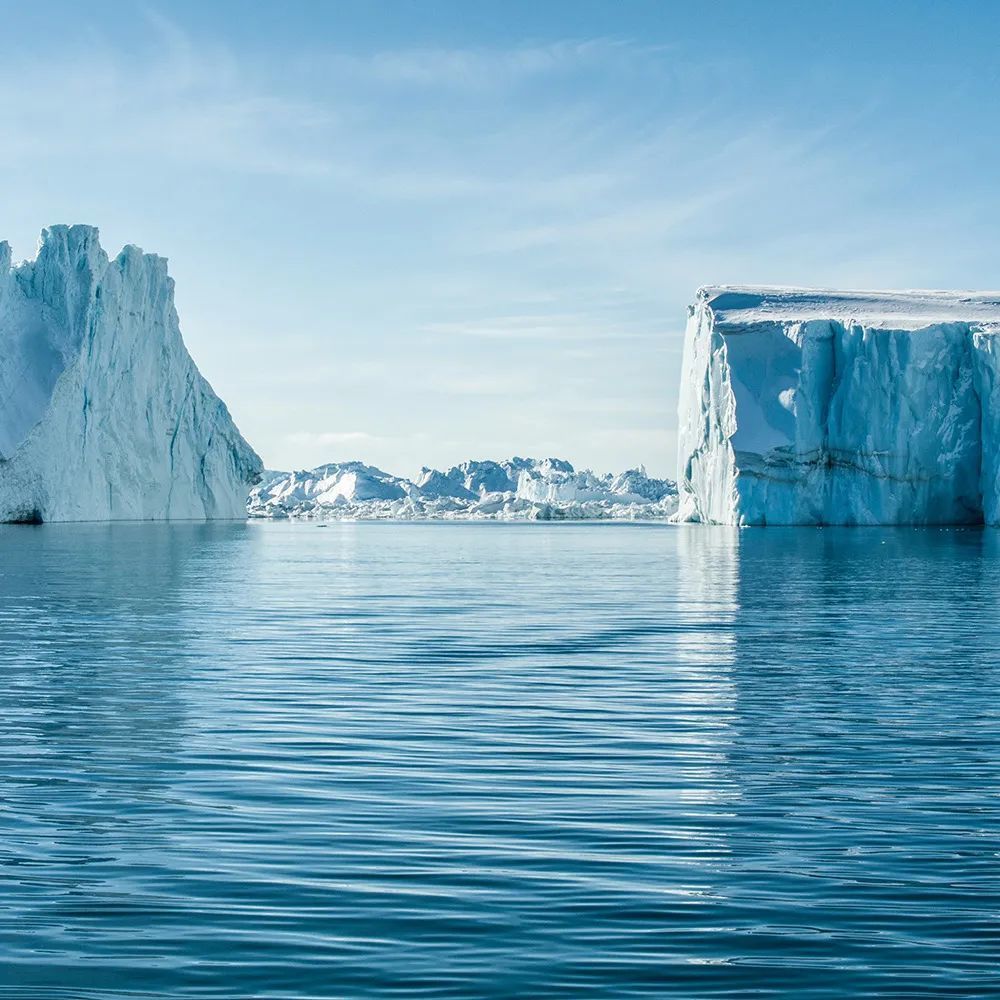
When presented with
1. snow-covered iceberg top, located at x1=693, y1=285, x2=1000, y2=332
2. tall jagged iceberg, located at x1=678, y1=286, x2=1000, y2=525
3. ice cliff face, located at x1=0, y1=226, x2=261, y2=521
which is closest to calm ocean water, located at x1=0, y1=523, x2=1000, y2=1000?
tall jagged iceberg, located at x1=678, y1=286, x2=1000, y2=525

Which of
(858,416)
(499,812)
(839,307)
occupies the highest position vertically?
(839,307)

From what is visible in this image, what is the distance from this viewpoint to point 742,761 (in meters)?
8.58

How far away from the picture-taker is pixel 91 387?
65.8 meters

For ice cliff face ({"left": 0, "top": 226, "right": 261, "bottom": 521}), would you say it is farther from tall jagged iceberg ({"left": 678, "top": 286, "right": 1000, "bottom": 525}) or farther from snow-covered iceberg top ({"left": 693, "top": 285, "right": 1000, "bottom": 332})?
tall jagged iceberg ({"left": 678, "top": 286, "right": 1000, "bottom": 525})

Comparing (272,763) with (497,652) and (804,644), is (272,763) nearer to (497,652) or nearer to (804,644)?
(497,652)

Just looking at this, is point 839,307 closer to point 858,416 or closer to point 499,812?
point 858,416

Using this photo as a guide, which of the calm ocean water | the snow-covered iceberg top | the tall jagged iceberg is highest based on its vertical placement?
the snow-covered iceberg top

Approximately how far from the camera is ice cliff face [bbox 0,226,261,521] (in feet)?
210

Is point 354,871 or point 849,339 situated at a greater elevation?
Answer: point 849,339

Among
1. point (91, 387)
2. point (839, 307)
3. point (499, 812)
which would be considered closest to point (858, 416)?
point (839, 307)

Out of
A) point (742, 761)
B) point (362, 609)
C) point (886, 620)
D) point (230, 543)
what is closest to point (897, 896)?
point (742, 761)

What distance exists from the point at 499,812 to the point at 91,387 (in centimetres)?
6256

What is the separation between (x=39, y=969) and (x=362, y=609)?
16.7m

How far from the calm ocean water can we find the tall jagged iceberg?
140 feet
